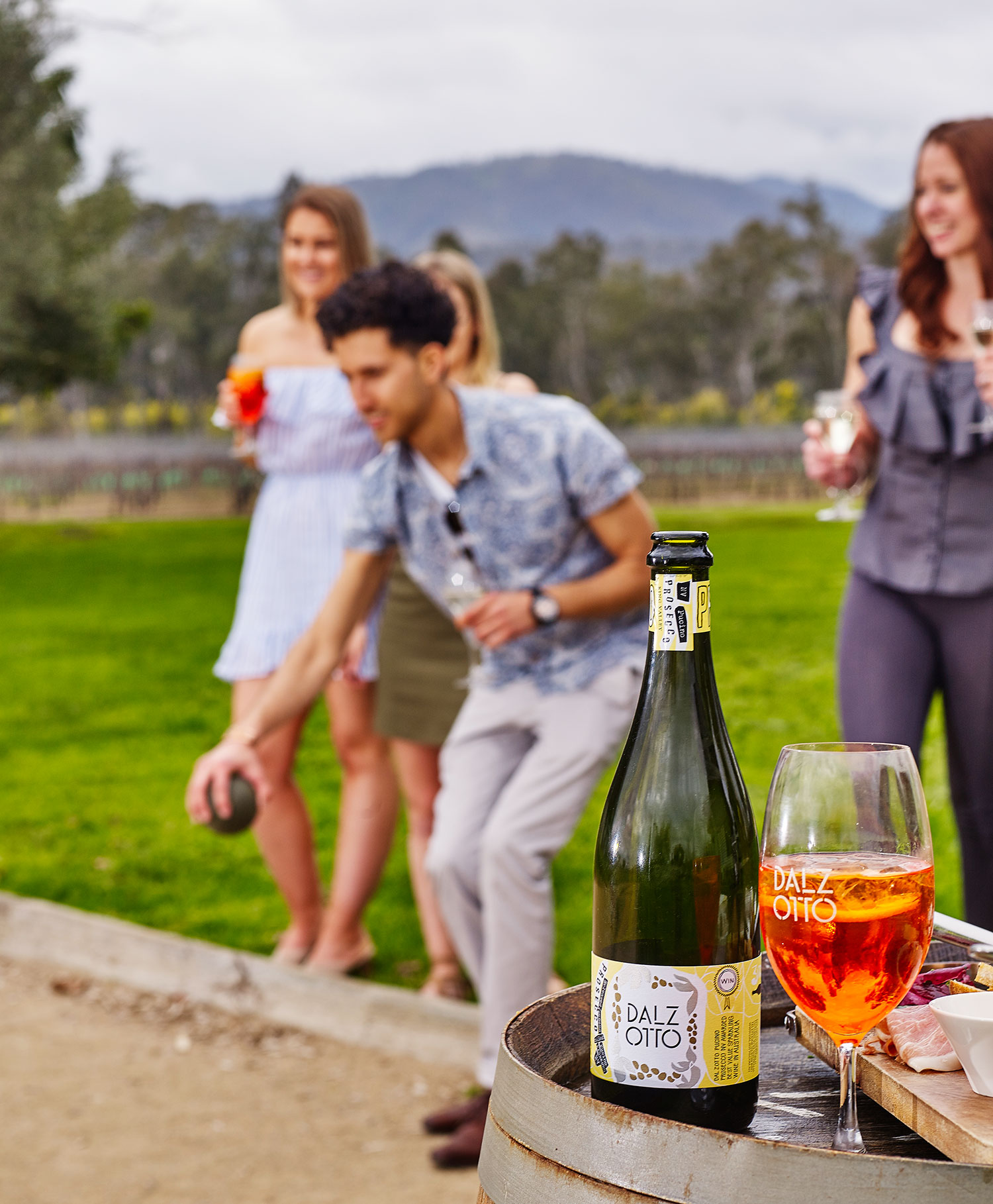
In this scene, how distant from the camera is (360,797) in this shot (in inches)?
184

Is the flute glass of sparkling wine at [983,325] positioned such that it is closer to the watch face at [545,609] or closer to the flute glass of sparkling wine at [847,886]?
the watch face at [545,609]

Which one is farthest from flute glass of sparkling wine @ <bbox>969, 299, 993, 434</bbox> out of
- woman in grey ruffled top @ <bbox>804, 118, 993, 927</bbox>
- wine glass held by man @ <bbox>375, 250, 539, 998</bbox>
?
wine glass held by man @ <bbox>375, 250, 539, 998</bbox>

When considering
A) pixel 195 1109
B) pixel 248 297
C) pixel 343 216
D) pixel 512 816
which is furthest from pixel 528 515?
pixel 248 297

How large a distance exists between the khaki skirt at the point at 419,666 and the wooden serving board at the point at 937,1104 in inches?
119

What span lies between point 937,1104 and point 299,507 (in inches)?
139

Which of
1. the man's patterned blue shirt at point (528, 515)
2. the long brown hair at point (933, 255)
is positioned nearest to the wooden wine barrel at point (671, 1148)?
the man's patterned blue shirt at point (528, 515)

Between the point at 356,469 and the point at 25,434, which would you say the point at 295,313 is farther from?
the point at 25,434

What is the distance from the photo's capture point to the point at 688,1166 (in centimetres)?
111

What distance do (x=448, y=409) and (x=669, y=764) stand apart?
224 cm

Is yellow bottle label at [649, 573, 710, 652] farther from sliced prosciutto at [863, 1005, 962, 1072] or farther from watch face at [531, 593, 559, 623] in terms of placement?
watch face at [531, 593, 559, 623]

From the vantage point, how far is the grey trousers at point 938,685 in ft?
10.5

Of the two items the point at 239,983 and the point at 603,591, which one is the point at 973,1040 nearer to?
the point at 603,591

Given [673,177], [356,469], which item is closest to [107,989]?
[356,469]

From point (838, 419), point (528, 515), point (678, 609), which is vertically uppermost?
point (838, 419)
